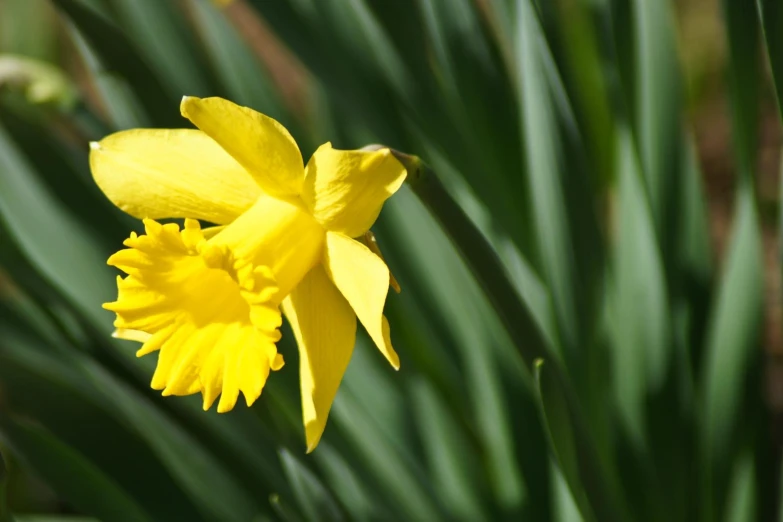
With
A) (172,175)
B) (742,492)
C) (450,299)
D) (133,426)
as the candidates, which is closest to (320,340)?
(172,175)

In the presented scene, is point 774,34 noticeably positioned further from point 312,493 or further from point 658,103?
point 312,493

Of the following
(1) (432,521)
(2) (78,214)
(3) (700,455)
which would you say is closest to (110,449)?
(2) (78,214)

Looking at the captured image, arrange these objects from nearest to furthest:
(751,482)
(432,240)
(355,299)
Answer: (355,299), (751,482), (432,240)

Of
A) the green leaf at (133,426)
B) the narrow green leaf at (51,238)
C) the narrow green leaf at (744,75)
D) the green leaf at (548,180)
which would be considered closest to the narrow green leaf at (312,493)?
the green leaf at (133,426)

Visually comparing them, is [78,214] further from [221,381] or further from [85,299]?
[221,381]

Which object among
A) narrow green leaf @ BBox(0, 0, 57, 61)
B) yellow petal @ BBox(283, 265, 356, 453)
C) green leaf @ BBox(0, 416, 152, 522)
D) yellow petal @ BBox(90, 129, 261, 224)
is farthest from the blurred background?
narrow green leaf @ BBox(0, 0, 57, 61)
